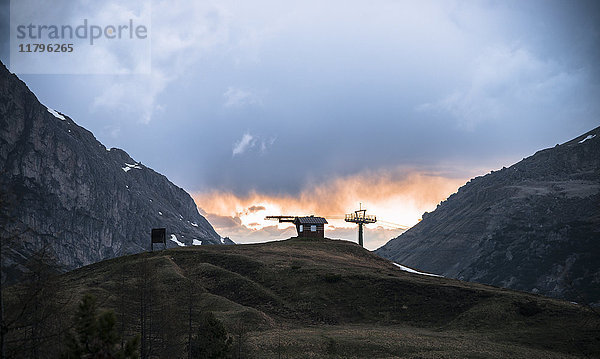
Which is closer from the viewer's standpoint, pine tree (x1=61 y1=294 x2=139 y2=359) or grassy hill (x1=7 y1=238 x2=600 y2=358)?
pine tree (x1=61 y1=294 x2=139 y2=359)

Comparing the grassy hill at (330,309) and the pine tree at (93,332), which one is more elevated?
the pine tree at (93,332)

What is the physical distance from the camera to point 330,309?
244 ft

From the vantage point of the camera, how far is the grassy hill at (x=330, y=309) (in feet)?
175

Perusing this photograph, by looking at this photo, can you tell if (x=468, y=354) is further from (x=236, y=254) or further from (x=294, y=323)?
(x=236, y=254)

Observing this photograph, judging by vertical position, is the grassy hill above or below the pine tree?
below

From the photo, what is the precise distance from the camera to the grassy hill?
53.3 meters

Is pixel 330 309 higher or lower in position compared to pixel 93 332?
lower

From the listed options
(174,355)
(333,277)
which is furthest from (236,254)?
(174,355)

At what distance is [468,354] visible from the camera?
2020 inches

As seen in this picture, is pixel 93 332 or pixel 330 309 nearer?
pixel 93 332

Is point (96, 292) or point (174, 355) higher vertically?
point (96, 292)

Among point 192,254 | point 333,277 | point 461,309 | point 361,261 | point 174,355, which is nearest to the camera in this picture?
point 174,355

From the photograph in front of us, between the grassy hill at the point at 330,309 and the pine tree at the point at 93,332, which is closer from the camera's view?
the pine tree at the point at 93,332

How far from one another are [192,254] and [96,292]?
1177 inches
